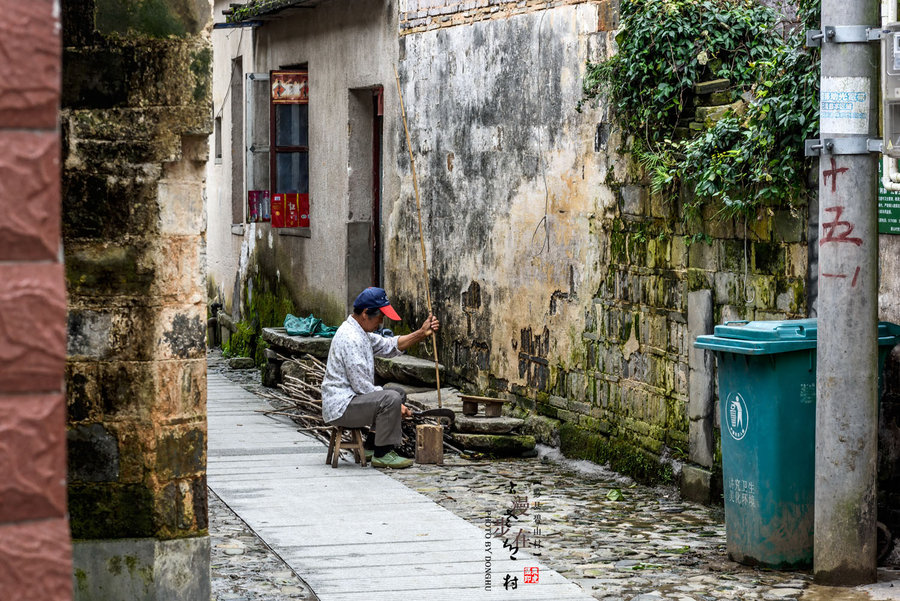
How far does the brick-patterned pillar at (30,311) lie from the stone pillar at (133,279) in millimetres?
3588

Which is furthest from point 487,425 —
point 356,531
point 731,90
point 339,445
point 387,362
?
point 731,90

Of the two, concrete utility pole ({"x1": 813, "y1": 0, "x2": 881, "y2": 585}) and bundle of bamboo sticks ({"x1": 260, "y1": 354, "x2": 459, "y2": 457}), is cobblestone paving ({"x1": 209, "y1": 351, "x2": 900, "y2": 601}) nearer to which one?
concrete utility pole ({"x1": 813, "y1": 0, "x2": 881, "y2": 585})


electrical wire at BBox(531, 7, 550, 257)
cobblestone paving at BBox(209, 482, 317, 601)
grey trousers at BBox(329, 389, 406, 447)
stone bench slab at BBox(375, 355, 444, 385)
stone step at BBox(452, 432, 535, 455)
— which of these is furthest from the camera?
stone bench slab at BBox(375, 355, 444, 385)

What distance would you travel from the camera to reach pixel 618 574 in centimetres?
677

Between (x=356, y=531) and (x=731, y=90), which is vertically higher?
(x=731, y=90)

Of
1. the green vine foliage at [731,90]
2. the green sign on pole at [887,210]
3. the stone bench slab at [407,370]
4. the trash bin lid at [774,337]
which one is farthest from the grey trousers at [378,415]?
the green sign on pole at [887,210]

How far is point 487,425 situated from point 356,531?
2.70 m

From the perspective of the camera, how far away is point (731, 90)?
8.59 metres

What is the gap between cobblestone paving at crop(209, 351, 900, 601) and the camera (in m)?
6.47

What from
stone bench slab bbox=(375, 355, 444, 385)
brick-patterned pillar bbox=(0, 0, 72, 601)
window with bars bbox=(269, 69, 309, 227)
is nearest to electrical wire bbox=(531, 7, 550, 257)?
stone bench slab bbox=(375, 355, 444, 385)

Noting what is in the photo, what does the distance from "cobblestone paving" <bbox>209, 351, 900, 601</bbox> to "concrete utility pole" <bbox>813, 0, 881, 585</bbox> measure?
Result: 0.28 meters

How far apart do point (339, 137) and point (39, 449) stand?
12.7 meters

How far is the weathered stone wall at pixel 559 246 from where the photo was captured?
8.59m

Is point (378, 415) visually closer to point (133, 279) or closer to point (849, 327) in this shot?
point (849, 327)
